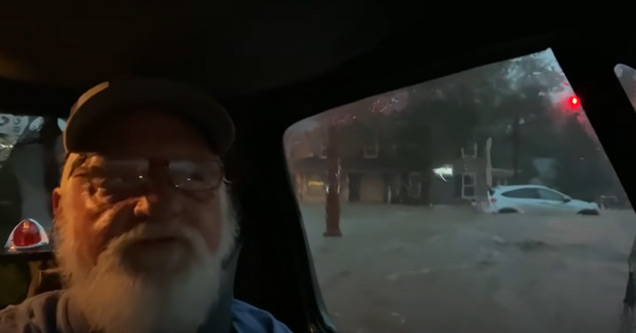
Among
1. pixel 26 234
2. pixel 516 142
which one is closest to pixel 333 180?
pixel 516 142

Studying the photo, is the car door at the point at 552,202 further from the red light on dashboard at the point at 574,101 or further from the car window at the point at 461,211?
the red light on dashboard at the point at 574,101

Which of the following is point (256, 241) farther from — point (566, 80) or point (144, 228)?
point (566, 80)

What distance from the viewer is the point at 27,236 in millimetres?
1245

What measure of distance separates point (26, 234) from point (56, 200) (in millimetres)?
195

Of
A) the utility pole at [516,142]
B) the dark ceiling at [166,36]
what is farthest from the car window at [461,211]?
the dark ceiling at [166,36]

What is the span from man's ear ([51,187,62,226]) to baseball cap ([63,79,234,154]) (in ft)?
0.23

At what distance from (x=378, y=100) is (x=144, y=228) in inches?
26.0

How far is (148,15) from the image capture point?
1.15 meters

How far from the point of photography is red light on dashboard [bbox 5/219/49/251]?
3.90 ft

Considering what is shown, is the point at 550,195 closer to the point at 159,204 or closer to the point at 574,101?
the point at 574,101

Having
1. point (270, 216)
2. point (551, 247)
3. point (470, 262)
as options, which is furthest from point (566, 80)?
point (270, 216)

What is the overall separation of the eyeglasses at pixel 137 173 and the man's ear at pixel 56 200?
85 mm

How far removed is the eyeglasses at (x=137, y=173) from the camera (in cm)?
97

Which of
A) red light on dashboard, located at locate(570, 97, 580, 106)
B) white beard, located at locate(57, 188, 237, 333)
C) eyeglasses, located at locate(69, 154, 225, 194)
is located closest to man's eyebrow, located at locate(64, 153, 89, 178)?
eyeglasses, located at locate(69, 154, 225, 194)
